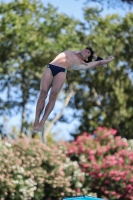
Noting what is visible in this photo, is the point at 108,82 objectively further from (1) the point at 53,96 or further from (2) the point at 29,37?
(1) the point at 53,96

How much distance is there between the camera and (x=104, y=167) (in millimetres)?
17812

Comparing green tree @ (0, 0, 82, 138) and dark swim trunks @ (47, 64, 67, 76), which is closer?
dark swim trunks @ (47, 64, 67, 76)

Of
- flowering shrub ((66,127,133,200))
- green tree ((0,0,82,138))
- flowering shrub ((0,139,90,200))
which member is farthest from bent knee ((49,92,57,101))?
green tree ((0,0,82,138))

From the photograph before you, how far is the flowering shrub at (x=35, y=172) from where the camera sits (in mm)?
16219

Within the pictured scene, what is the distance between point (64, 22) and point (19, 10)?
2.30m

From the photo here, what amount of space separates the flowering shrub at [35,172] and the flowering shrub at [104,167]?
43cm

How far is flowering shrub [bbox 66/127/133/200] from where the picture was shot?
701 inches

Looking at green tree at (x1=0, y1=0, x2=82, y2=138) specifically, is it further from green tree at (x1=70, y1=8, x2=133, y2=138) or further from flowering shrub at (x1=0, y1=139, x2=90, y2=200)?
flowering shrub at (x1=0, y1=139, x2=90, y2=200)

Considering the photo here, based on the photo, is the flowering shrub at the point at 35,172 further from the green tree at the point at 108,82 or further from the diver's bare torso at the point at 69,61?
the green tree at the point at 108,82

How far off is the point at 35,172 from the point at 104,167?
2.24 meters

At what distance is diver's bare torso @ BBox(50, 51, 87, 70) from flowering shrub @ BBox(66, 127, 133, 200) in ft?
36.6

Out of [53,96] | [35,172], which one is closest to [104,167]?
[35,172]

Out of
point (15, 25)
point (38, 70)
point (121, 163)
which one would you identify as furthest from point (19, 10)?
point (121, 163)

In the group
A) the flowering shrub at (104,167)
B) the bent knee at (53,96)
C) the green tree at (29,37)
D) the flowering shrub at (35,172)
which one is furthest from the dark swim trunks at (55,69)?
the green tree at (29,37)
